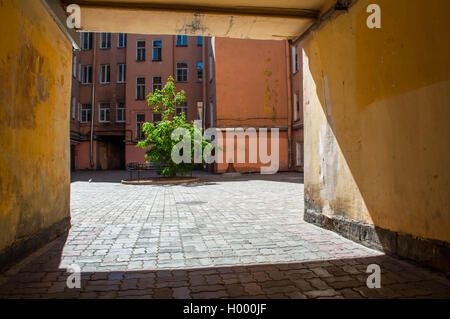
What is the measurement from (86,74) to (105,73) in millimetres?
1716

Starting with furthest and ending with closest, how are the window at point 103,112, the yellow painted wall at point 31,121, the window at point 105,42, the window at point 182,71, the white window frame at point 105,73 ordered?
the window at point 105,42
the white window frame at point 105,73
the window at point 103,112
the window at point 182,71
the yellow painted wall at point 31,121

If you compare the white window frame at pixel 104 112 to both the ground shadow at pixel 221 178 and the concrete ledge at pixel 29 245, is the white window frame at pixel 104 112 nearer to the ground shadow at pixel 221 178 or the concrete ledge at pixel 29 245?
the ground shadow at pixel 221 178

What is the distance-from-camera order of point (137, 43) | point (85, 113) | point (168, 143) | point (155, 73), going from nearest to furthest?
1. point (168, 143)
2. point (155, 73)
3. point (137, 43)
4. point (85, 113)

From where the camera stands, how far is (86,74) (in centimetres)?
2841

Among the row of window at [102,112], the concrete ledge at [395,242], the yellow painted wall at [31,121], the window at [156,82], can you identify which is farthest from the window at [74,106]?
the concrete ledge at [395,242]

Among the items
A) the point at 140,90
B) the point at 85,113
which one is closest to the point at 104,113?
the point at 85,113

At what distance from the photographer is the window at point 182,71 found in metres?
27.7

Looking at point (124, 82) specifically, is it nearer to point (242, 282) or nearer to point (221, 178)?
point (221, 178)

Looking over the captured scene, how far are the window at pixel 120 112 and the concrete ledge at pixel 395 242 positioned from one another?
26.3 m

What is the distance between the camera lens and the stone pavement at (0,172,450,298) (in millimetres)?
2637

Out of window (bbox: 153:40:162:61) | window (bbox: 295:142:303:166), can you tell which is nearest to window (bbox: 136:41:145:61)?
window (bbox: 153:40:162:61)
